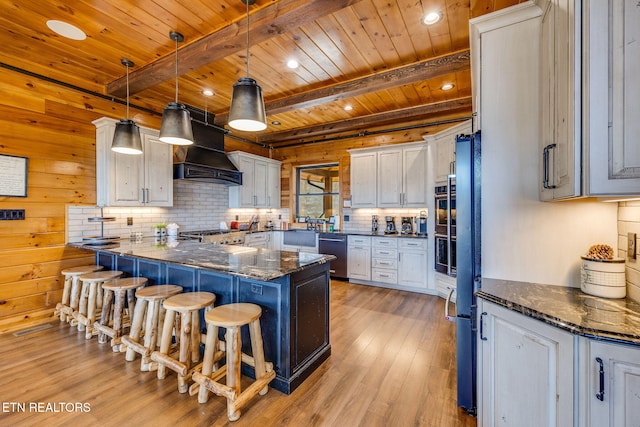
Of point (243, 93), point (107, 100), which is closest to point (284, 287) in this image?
point (243, 93)

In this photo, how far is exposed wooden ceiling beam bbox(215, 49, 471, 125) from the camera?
9.68 feet

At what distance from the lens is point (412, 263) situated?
456cm

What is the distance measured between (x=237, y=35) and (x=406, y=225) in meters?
3.83

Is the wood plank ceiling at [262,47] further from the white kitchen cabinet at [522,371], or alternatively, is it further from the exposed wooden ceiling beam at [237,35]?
the white kitchen cabinet at [522,371]

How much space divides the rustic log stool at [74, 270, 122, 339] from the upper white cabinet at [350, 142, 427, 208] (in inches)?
154

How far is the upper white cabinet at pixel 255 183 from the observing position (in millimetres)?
5613

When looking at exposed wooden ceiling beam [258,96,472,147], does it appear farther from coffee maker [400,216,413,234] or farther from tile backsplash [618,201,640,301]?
tile backsplash [618,201,640,301]

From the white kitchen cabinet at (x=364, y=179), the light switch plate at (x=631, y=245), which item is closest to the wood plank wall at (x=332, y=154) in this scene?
the white kitchen cabinet at (x=364, y=179)

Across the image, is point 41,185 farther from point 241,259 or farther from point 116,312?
point 241,259

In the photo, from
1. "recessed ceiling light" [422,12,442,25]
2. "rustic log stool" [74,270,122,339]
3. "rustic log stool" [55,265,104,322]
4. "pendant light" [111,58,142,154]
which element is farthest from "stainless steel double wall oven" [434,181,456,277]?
"rustic log stool" [55,265,104,322]

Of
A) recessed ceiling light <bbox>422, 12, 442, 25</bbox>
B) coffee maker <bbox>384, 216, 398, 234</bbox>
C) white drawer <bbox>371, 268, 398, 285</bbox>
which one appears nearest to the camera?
recessed ceiling light <bbox>422, 12, 442, 25</bbox>

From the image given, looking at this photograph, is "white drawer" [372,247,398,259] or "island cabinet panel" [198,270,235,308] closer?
"island cabinet panel" [198,270,235,308]

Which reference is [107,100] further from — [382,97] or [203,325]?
[382,97]

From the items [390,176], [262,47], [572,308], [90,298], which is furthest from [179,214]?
[572,308]
